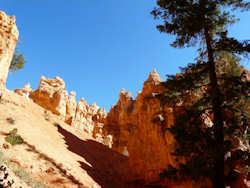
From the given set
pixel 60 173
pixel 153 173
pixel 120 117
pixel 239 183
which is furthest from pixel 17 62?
pixel 239 183

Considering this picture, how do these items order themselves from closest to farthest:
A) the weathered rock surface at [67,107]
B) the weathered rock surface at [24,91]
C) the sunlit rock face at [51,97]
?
the sunlit rock face at [51,97] → the weathered rock surface at [67,107] → the weathered rock surface at [24,91]

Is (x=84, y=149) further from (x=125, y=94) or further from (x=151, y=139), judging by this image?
(x=125, y=94)

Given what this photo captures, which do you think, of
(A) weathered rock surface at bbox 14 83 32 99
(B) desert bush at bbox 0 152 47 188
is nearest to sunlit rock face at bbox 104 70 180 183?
(B) desert bush at bbox 0 152 47 188

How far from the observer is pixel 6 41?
22547mm

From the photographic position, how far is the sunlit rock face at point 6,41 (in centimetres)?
2175

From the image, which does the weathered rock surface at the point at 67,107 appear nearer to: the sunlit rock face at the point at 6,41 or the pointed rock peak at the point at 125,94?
the pointed rock peak at the point at 125,94

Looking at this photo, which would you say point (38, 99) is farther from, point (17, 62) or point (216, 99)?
point (216, 99)

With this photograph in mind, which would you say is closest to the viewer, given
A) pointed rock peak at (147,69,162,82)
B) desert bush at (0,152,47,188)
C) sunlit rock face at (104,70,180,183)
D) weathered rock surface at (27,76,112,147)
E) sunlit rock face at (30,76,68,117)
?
desert bush at (0,152,47,188)

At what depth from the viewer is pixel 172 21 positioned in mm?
9211

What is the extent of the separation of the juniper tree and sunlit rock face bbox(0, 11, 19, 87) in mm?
21946

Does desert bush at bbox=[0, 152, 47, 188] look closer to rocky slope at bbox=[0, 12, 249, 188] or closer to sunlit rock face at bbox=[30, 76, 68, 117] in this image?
rocky slope at bbox=[0, 12, 249, 188]

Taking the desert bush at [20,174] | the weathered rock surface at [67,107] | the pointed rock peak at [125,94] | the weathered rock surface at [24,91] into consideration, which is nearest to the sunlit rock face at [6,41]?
the desert bush at [20,174]

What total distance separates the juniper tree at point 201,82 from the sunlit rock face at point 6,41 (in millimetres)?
21946

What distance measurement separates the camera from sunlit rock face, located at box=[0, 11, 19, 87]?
71.3 ft
